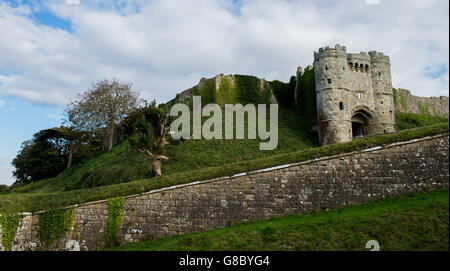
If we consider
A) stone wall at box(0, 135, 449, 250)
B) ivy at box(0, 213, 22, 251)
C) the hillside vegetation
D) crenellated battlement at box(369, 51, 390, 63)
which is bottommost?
ivy at box(0, 213, 22, 251)

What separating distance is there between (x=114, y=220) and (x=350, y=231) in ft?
31.0

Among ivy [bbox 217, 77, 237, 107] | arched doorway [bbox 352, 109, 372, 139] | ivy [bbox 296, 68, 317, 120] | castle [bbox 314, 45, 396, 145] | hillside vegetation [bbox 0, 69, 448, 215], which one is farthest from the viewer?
ivy [bbox 217, 77, 237, 107]

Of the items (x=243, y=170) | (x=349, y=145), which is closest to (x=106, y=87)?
(x=243, y=170)

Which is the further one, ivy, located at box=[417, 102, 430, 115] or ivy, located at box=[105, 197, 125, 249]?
ivy, located at box=[417, 102, 430, 115]

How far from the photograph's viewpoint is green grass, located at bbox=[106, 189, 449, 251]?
30.0 feet

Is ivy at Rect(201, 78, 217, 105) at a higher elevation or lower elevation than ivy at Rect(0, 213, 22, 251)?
higher

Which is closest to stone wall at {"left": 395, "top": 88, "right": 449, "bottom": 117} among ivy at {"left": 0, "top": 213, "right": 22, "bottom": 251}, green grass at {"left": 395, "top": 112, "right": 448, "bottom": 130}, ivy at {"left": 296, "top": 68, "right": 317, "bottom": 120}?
green grass at {"left": 395, "top": 112, "right": 448, "bottom": 130}

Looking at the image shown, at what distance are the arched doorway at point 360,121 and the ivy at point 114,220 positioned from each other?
24622 millimetres

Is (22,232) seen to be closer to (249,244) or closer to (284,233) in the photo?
(249,244)

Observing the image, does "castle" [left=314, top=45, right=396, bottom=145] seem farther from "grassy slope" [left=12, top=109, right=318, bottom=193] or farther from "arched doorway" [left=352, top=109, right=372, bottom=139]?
"grassy slope" [left=12, top=109, right=318, bottom=193]

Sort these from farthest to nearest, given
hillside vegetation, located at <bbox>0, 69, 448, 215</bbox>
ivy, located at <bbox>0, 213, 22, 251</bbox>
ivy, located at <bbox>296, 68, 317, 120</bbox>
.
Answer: ivy, located at <bbox>296, 68, 317, 120</bbox>
hillside vegetation, located at <bbox>0, 69, 448, 215</bbox>
ivy, located at <bbox>0, 213, 22, 251</bbox>

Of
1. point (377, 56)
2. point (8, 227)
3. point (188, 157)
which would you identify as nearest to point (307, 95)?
point (377, 56)

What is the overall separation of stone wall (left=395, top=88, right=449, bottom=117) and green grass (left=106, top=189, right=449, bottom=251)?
31.7 metres

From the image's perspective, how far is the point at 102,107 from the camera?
35.7 m
